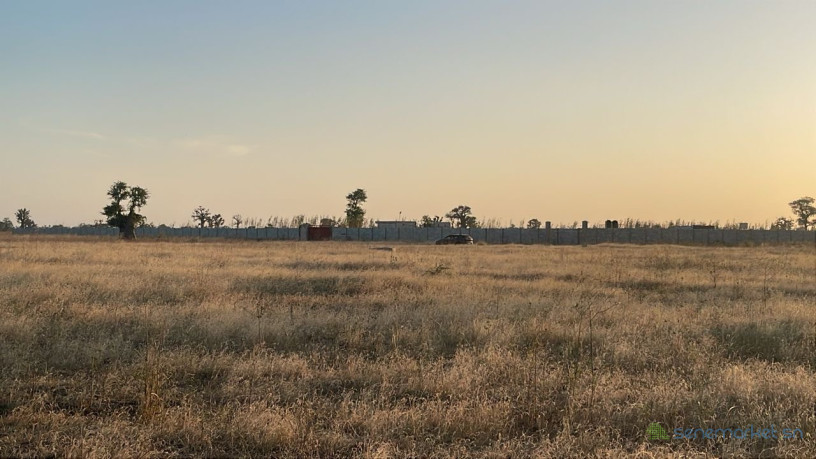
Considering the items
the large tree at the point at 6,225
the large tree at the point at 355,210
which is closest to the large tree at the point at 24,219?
the large tree at the point at 6,225

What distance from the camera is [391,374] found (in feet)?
20.0

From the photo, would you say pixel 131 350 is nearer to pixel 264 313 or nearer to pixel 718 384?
pixel 264 313

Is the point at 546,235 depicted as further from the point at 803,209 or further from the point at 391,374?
the point at 391,374

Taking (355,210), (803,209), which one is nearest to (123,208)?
(355,210)

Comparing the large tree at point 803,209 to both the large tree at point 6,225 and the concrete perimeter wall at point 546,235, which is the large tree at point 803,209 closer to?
the concrete perimeter wall at point 546,235

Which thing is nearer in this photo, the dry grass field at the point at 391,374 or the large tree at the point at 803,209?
the dry grass field at the point at 391,374

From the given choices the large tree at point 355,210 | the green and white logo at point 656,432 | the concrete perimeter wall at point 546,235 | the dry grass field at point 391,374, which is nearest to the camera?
the dry grass field at point 391,374

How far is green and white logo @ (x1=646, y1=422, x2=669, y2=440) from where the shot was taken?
463 cm

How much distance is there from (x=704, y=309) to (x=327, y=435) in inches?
356

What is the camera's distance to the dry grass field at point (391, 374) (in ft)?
14.5

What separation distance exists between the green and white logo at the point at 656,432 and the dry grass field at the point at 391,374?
0.05 meters

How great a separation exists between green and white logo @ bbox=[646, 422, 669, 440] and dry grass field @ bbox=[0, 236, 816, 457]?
0.05 m

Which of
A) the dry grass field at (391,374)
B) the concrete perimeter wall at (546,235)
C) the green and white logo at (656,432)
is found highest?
the concrete perimeter wall at (546,235)

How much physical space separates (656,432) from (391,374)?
A: 2.69 metres
